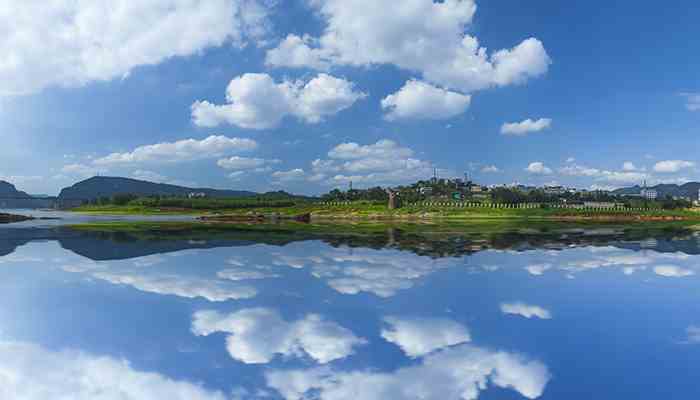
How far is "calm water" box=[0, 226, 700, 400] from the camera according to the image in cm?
823

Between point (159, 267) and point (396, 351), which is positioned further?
point (159, 267)

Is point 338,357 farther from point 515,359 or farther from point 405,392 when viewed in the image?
point 515,359

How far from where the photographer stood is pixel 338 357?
9.49 meters

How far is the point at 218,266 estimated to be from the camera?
22.3 meters

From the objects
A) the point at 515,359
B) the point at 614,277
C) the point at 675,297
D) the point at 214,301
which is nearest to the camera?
the point at 515,359

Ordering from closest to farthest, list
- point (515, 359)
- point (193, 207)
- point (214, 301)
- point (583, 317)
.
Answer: point (515, 359) → point (583, 317) → point (214, 301) → point (193, 207)

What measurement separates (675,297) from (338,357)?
13.3 m

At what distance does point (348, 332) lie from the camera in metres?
11.2

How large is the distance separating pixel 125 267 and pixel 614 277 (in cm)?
2287

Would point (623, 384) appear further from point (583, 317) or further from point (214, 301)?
point (214, 301)

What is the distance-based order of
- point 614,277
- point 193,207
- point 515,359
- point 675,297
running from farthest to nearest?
1. point 193,207
2. point 614,277
3. point 675,297
4. point 515,359

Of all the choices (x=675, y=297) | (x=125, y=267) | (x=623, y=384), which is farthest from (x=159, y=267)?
(x=675, y=297)

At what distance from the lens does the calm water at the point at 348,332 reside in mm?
8227

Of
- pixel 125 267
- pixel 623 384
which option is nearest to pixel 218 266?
pixel 125 267
